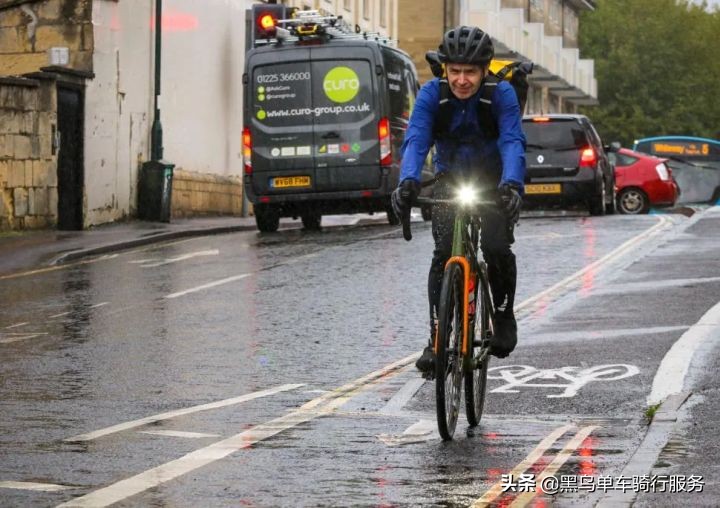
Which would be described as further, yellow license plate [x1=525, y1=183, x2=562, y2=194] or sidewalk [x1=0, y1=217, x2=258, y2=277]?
yellow license plate [x1=525, y1=183, x2=562, y2=194]

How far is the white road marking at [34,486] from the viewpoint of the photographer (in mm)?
7602

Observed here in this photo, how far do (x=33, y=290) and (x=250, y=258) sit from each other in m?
4.10

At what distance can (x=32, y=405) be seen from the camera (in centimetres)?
1054

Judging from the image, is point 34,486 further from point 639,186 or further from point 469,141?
point 639,186

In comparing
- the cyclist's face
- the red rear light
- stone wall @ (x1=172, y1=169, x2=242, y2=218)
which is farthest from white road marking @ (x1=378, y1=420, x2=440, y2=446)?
stone wall @ (x1=172, y1=169, x2=242, y2=218)

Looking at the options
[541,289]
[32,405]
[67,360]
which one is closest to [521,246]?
[541,289]

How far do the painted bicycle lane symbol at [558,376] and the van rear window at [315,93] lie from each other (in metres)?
17.4

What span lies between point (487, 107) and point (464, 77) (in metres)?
0.21

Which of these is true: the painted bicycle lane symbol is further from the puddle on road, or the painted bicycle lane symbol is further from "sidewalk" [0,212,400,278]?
"sidewalk" [0,212,400,278]

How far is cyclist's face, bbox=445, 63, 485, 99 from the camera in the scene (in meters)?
9.52

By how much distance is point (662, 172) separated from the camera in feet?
133

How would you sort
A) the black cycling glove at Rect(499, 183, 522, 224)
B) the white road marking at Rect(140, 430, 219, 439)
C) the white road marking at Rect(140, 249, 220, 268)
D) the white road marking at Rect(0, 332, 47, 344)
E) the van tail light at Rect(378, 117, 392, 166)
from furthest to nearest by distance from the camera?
the van tail light at Rect(378, 117, 392, 166) → the white road marking at Rect(140, 249, 220, 268) → the white road marking at Rect(0, 332, 47, 344) → the black cycling glove at Rect(499, 183, 522, 224) → the white road marking at Rect(140, 430, 219, 439)

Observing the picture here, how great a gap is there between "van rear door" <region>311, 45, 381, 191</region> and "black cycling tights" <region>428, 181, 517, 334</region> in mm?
19221

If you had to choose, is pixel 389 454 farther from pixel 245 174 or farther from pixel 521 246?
pixel 245 174
